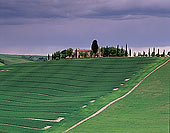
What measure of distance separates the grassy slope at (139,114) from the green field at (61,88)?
243 cm

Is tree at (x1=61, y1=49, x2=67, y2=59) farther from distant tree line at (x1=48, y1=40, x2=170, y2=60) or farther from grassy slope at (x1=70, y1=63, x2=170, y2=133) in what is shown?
grassy slope at (x1=70, y1=63, x2=170, y2=133)

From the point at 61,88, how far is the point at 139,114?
2569 centimetres

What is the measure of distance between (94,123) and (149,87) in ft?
63.9

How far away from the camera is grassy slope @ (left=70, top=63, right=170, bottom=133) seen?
29852 mm

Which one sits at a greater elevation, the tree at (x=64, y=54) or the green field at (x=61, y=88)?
the tree at (x=64, y=54)

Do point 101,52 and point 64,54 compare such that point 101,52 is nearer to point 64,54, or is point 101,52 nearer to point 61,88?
point 64,54

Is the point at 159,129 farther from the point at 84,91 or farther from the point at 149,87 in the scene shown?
the point at 84,91

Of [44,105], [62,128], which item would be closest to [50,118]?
[62,128]

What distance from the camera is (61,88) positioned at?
59.8 meters

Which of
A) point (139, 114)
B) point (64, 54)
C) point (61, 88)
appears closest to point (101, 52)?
point (64, 54)

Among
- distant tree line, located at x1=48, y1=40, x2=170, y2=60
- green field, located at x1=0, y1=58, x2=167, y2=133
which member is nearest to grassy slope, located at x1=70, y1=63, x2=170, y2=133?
green field, located at x1=0, y1=58, x2=167, y2=133

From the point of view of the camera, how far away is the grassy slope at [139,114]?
29852mm

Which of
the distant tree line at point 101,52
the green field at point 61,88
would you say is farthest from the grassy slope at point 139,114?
the distant tree line at point 101,52

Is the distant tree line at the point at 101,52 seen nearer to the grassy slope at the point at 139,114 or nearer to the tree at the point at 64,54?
the tree at the point at 64,54
